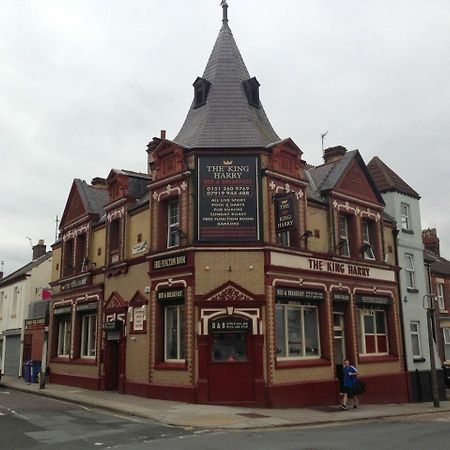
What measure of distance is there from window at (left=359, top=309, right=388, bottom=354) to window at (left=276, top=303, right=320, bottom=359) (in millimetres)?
3427

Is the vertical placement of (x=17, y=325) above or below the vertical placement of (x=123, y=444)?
above

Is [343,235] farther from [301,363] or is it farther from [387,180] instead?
[301,363]

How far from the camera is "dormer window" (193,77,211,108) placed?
2267 centimetres

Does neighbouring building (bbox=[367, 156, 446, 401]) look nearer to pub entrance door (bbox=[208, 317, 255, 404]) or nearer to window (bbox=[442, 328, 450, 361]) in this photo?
window (bbox=[442, 328, 450, 361])

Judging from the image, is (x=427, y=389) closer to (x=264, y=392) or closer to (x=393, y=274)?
(x=393, y=274)

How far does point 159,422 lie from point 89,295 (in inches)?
459

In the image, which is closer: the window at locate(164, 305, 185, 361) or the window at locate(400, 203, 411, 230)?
the window at locate(164, 305, 185, 361)

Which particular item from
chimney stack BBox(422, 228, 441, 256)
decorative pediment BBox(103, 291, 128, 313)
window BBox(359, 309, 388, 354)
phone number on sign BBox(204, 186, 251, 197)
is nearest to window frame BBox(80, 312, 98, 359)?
decorative pediment BBox(103, 291, 128, 313)

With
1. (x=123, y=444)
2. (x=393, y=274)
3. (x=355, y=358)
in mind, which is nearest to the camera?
(x=123, y=444)

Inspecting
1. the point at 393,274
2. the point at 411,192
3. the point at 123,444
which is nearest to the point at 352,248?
the point at 393,274

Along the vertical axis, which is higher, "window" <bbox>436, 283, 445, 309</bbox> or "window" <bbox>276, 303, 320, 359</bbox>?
"window" <bbox>436, 283, 445, 309</bbox>

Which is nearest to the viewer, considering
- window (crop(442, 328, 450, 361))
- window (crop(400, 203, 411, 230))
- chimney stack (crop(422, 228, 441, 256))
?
window (crop(400, 203, 411, 230))

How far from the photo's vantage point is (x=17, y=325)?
3444 centimetres

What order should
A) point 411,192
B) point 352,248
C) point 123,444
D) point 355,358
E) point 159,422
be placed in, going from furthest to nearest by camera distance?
point 411,192 → point 352,248 → point 355,358 → point 159,422 → point 123,444
